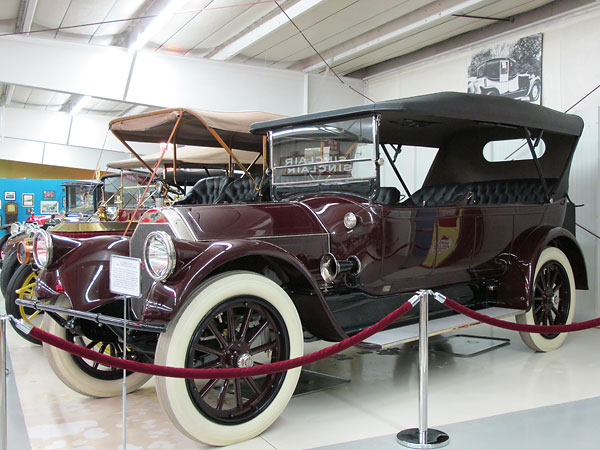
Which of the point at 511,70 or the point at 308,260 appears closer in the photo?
the point at 308,260

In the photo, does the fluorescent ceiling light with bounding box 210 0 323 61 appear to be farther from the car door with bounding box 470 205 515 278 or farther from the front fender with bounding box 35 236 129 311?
the front fender with bounding box 35 236 129 311

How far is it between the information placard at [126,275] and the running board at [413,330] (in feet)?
4.00

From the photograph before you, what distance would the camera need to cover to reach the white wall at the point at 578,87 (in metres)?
5.86

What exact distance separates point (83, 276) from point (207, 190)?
2.47 metres

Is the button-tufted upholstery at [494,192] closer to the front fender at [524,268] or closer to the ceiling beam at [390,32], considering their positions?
the front fender at [524,268]

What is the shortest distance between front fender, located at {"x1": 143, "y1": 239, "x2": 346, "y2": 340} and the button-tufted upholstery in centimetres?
214

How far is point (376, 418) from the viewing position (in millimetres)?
3174

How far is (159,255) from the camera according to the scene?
2.77 meters

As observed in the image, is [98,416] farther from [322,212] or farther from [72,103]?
[72,103]

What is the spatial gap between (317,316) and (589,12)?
509 cm

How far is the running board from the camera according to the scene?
10.3 feet

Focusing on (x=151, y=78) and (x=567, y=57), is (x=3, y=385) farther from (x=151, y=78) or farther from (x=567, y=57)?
(x=151, y=78)

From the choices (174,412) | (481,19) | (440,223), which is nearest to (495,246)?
(440,223)

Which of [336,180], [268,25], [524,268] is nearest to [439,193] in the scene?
[524,268]
